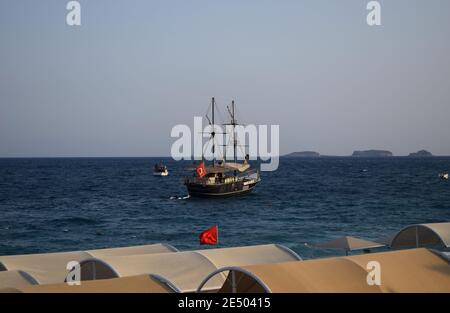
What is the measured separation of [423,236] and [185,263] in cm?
740

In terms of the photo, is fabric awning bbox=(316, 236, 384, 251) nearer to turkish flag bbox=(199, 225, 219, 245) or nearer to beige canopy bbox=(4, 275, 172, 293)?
turkish flag bbox=(199, 225, 219, 245)

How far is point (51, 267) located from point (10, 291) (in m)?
6.91

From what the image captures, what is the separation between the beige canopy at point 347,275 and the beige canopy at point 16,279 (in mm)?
4346

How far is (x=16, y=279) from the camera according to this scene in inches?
508

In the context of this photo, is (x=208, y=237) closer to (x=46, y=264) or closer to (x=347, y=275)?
(x=46, y=264)

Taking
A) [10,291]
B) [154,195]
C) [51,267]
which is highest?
[10,291]

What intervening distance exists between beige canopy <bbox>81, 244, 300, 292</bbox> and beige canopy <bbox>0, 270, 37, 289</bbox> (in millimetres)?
1111

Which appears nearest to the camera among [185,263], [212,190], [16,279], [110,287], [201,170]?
[110,287]

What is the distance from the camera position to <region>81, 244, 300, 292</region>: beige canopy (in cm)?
1309

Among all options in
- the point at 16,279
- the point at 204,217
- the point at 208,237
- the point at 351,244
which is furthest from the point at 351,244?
the point at 204,217
